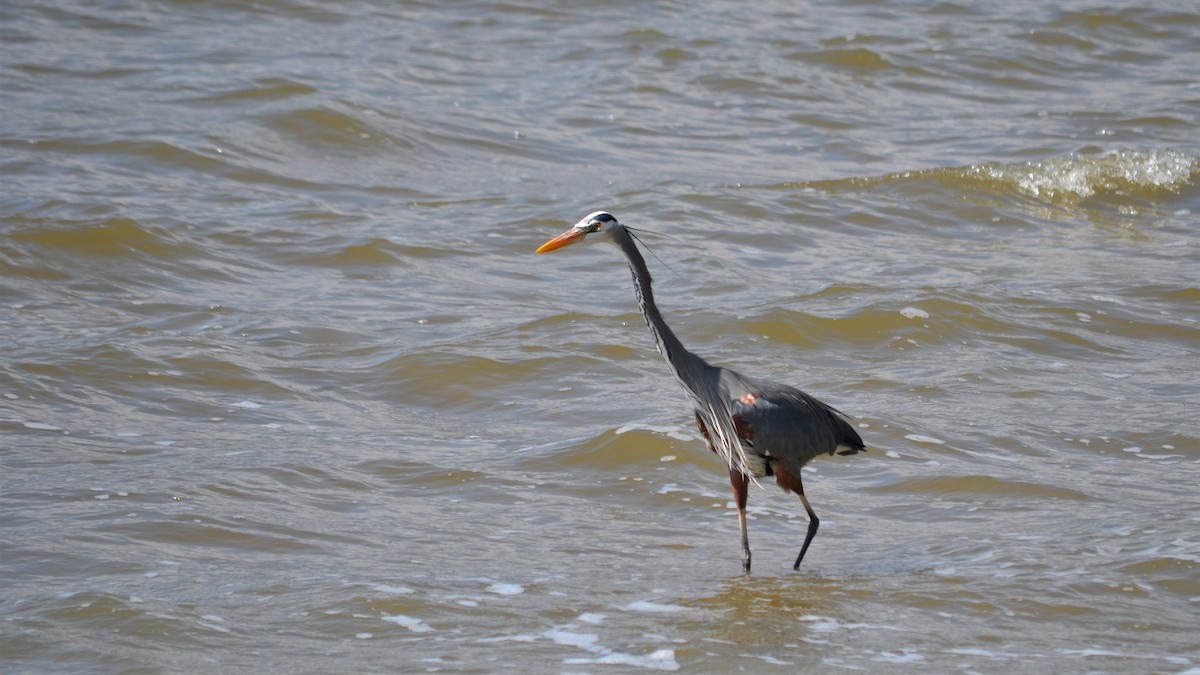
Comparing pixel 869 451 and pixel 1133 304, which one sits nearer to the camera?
pixel 869 451

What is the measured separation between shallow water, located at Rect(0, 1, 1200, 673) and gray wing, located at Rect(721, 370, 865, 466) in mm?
555

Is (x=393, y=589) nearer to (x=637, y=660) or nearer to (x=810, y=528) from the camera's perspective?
(x=637, y=660)

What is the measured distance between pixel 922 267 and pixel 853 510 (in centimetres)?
450

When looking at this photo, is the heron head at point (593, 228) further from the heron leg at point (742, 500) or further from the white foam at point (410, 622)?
the white foam at point (410, 622)

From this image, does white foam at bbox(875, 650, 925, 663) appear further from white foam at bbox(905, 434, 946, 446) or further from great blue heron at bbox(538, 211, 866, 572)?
white foam at bbox(905, 434, 946, 446)

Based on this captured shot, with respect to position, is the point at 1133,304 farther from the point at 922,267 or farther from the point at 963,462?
the point at 963,462

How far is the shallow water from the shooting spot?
5.86 meters

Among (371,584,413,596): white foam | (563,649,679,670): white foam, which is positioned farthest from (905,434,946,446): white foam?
(371,584,413,596): white foam

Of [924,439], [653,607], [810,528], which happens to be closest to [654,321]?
[810,528]

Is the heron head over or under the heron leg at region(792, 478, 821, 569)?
over

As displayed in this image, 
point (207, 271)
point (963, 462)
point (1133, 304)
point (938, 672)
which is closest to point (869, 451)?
point (963, 462)

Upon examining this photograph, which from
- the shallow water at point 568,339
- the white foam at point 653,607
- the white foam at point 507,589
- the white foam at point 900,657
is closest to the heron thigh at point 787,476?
the shallow water at point 568,339

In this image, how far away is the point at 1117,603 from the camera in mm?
5910

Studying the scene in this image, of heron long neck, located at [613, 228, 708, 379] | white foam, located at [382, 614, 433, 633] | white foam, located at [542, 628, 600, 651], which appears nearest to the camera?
white foam, located at [542, 628, 600, 651]
